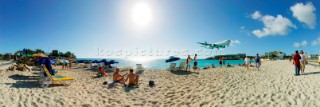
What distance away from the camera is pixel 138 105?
24.1ft

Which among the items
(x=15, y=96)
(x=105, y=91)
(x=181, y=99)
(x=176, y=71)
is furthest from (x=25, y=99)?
(x=176, y=71)

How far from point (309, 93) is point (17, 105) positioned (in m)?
9.39

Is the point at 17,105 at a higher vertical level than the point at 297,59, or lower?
lower

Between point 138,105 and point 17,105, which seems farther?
point 138,105

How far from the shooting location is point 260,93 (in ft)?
25.5

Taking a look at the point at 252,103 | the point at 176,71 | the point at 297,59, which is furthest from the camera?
the point at 176,71

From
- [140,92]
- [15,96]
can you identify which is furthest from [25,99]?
[140,92]

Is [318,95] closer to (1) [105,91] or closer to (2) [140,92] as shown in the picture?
(2) [140,92]

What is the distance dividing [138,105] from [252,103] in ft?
12.0

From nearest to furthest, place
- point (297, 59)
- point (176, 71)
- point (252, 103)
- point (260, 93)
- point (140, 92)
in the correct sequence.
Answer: point (252, 103) < point (260, 93) < point (140, 92) < point (297, 59) < point (176, 71)

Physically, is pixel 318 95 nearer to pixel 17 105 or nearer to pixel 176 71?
pixel 17 105

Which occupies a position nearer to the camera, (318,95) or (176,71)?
(318,95)

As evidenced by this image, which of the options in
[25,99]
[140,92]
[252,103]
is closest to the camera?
[252,103]

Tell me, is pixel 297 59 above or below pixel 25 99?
above
